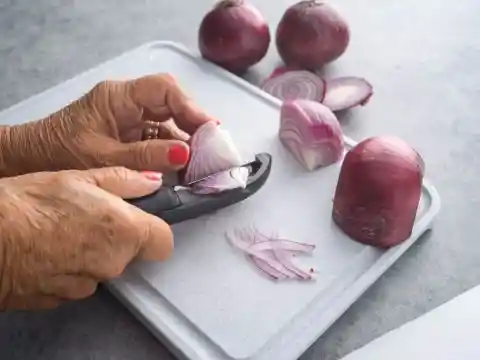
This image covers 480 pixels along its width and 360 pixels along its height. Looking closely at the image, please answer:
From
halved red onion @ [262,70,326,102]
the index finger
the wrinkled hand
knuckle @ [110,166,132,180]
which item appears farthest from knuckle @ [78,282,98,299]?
halved red onion @ [262,70,326,102]

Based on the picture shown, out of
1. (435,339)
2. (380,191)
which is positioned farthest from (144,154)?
(435,339)

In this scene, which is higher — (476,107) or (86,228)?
(86,228)

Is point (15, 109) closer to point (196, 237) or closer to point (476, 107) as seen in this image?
point (196, 237)

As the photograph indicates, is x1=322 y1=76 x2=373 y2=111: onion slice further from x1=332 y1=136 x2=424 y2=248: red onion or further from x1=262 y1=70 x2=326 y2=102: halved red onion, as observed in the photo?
x1=332 y1=136 x2=424 y2=248: red onion

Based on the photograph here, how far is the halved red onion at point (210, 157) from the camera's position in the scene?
2.69ft

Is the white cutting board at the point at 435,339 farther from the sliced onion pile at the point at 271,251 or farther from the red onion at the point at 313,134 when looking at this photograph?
the red onion at the point at 313,134

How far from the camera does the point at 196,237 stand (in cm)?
82

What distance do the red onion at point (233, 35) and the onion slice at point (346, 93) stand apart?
0.40 ft

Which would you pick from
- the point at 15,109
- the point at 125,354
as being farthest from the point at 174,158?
the point at 15,109

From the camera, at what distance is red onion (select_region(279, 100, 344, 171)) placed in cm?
88

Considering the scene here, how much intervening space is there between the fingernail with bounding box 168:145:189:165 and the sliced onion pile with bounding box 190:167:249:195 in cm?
3

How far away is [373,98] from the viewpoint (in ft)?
3.47

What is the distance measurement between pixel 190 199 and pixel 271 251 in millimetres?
106

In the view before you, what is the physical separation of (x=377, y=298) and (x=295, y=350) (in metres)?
0.12
